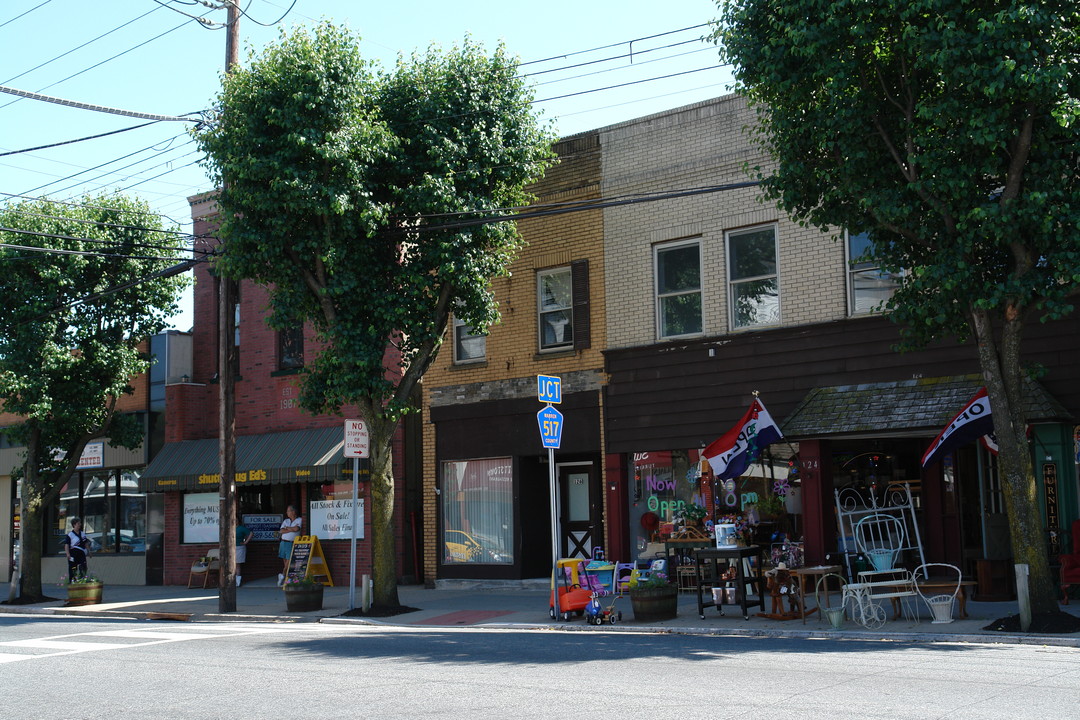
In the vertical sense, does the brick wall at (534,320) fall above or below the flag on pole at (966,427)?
above

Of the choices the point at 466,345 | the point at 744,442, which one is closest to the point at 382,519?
the point at 466,345

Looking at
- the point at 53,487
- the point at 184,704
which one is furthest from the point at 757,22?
the point at 53,487

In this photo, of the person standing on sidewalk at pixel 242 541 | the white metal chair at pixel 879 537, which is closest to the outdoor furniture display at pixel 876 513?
the white metal chair at pixel 879 537

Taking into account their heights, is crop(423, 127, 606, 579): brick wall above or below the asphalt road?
above

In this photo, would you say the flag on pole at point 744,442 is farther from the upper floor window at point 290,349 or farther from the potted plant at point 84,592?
the potted plant at point 84,592

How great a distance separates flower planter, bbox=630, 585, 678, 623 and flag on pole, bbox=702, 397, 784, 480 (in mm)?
2566

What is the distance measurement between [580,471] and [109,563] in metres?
13.6

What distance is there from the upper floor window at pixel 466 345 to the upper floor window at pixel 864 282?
749 centimetres

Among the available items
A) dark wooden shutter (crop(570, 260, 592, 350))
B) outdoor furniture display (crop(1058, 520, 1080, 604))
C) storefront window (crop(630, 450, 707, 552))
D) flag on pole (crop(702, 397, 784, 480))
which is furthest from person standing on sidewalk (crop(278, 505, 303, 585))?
outdoor furniture display (crop(1058, 520, 1080, 604))

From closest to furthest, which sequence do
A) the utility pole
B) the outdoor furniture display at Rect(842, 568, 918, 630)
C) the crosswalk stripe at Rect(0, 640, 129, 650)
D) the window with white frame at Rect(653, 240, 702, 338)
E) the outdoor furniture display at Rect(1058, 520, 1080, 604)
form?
the outdoor furniture display at Rect(842, 568, 918, 630) < the crosswalk stripe at Rect(0, 640, 129, 650) < the outdoor furniture display at Rect(1058, 520, 1080, 604) < the utility pole < the window with white frame at Rect(653, 240, 702, 338)

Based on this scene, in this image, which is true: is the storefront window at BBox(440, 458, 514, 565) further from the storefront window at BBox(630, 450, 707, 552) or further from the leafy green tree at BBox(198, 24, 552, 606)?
the leafy green tree at BBox(198, 24, 552, 606)

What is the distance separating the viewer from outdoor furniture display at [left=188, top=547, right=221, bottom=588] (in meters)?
24.0

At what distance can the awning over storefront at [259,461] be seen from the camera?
22.4m

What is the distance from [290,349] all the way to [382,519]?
8.69 m
